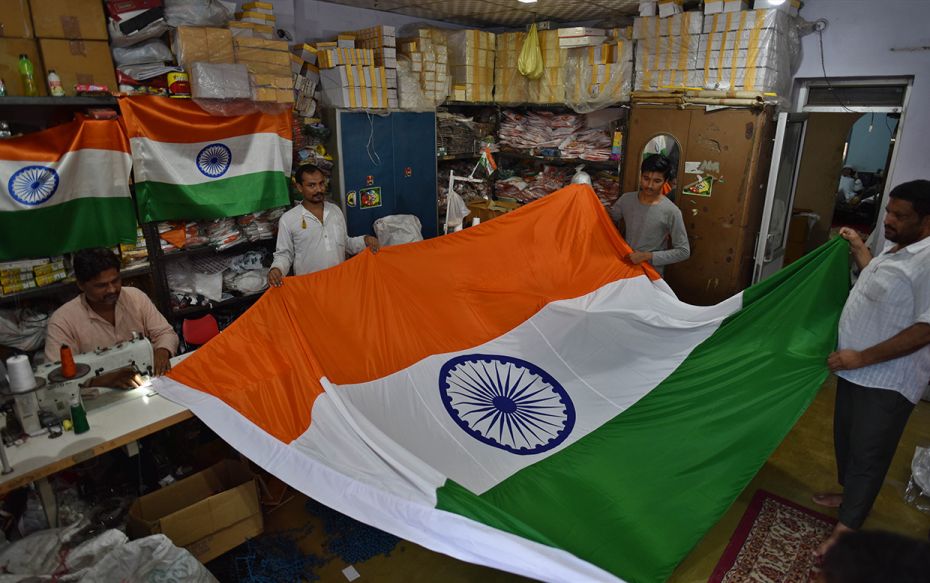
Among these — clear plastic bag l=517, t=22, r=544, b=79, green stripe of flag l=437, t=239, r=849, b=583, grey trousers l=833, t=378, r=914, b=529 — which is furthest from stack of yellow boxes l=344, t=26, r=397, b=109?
grey trousers l=833, t=378, r=914, b=529

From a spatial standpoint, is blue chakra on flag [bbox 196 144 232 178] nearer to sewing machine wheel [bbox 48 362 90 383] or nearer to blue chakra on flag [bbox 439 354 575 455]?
sewing machine wheel [bbox 48 362 90 383]

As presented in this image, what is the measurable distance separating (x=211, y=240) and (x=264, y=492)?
184 cm

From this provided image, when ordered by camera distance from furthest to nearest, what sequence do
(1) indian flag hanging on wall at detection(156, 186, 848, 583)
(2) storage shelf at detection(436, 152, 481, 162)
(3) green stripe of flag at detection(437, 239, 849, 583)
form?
(2) storage shelf at detection(436, 152, 481, 162) → (3) green stripe of flag at detection(437, 239, 849, 583) → (1) indian flag hanging on wall at detection(156, 186, 848, 583)

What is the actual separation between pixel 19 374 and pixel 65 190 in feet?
5.06

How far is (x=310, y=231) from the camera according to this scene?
3660 mm

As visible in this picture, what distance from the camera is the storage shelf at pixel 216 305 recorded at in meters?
3.83

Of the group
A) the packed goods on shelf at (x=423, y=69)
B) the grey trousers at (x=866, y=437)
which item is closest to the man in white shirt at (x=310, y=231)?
the packed goods on shelf at (x=423, y=69)

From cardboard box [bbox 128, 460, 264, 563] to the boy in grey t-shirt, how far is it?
2.57 metres

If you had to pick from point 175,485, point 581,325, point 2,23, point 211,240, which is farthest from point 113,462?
point 581,325

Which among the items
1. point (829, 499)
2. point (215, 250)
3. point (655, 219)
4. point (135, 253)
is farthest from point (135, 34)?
point (829, 499)

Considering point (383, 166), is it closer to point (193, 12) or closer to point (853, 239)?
point (193, 12)

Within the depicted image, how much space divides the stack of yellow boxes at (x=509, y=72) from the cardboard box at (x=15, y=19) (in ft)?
11.8

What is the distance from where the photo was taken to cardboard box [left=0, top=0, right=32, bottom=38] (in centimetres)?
279

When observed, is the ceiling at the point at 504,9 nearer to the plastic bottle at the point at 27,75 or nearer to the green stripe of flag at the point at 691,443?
the plastic bottle at the point at 27,75
